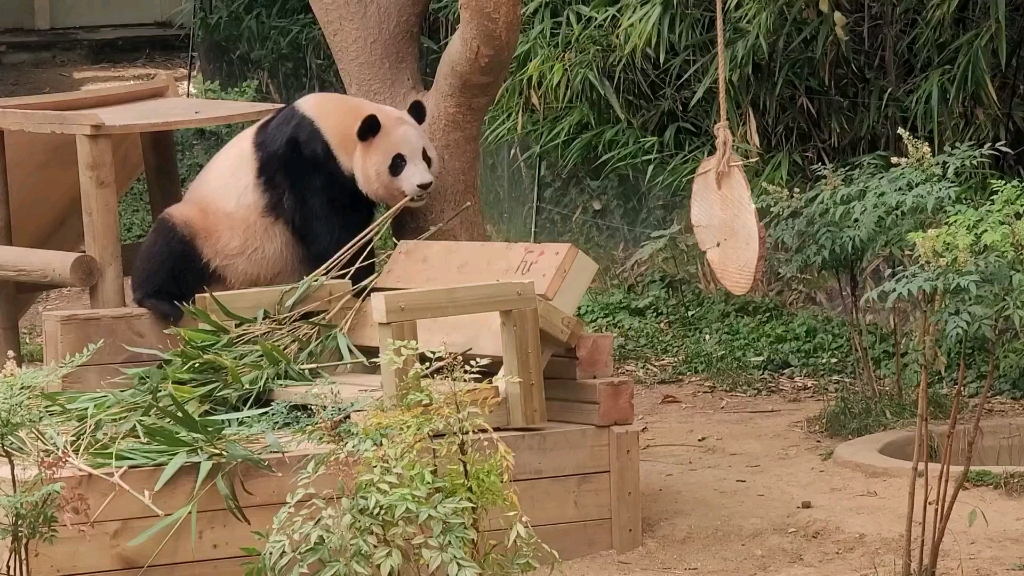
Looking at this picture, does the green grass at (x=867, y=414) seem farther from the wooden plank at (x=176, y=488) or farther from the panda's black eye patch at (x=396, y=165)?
the wooden plank at (x=176, y=488)

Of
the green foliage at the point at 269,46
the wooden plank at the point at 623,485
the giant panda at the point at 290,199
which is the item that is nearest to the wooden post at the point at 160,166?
the giant panda at the point at 290,199

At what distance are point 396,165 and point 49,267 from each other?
4.22 feet

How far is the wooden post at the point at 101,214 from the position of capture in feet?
14.9

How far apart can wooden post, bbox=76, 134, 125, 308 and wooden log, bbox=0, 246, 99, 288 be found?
0.14 feet

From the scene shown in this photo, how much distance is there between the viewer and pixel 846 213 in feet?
14.2

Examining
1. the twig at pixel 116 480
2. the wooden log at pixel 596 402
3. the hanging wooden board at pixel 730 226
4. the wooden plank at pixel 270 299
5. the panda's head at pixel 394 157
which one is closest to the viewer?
the twig at pixel 116 480

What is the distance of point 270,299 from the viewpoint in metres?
3.97

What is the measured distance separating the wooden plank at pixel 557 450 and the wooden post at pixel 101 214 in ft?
5.97

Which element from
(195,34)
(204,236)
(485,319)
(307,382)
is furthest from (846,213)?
(195,34)

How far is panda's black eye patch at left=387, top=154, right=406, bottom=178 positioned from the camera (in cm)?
468

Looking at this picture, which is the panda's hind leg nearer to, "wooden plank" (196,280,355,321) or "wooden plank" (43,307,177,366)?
"wooden plank" (43,307,177,366)

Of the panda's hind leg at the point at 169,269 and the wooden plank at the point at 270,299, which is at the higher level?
the panda's hind leg at the point at 169,269

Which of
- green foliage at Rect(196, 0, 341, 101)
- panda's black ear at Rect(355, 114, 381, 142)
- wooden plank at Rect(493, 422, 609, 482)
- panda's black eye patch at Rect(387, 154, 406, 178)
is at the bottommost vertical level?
wooden plank at Rect(493, 422, 609, 482)

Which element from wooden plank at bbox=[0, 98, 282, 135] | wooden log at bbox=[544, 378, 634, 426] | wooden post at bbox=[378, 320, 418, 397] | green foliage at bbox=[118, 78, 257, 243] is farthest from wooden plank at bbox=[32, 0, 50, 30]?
wooden post at bbox=[378, 320, 418, 397]
